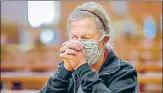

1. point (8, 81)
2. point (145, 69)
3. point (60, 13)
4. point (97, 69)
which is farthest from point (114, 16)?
point (97, 69)

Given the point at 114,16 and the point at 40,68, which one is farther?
the point at 114,16

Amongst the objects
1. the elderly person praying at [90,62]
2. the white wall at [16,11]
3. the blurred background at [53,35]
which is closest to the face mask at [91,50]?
the elderly person praying at [90,62]

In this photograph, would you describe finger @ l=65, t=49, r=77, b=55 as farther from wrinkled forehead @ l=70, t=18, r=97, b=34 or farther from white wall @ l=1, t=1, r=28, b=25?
white wall @ l=1, t=1, r=28, b=25

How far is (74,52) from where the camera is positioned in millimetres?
1027

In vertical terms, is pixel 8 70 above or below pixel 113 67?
below

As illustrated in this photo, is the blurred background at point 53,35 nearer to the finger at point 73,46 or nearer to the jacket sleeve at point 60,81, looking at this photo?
the jacket sleeve at point 60,81

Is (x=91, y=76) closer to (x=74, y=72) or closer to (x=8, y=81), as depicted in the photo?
(x=74, y=72)

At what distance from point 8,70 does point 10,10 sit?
2181 millimetres

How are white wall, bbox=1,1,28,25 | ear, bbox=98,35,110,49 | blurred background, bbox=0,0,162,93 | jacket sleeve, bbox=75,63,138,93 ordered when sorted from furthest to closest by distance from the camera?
white wall, bbox=1,1,28,25
blurred background, bbox=0,0,162,93
ear, bbox=98,35,110,49
jacket sleeve, bbox=75,63,138,93

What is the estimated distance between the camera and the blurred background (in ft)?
16.0

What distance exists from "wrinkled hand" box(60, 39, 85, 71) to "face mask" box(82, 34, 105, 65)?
3cm

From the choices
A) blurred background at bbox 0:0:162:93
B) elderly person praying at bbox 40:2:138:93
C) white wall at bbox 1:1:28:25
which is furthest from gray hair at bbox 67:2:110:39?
white wall at bbox 1:1:28:25

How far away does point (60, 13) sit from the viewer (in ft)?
24.2

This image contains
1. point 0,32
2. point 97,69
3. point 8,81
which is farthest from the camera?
point 0,32
